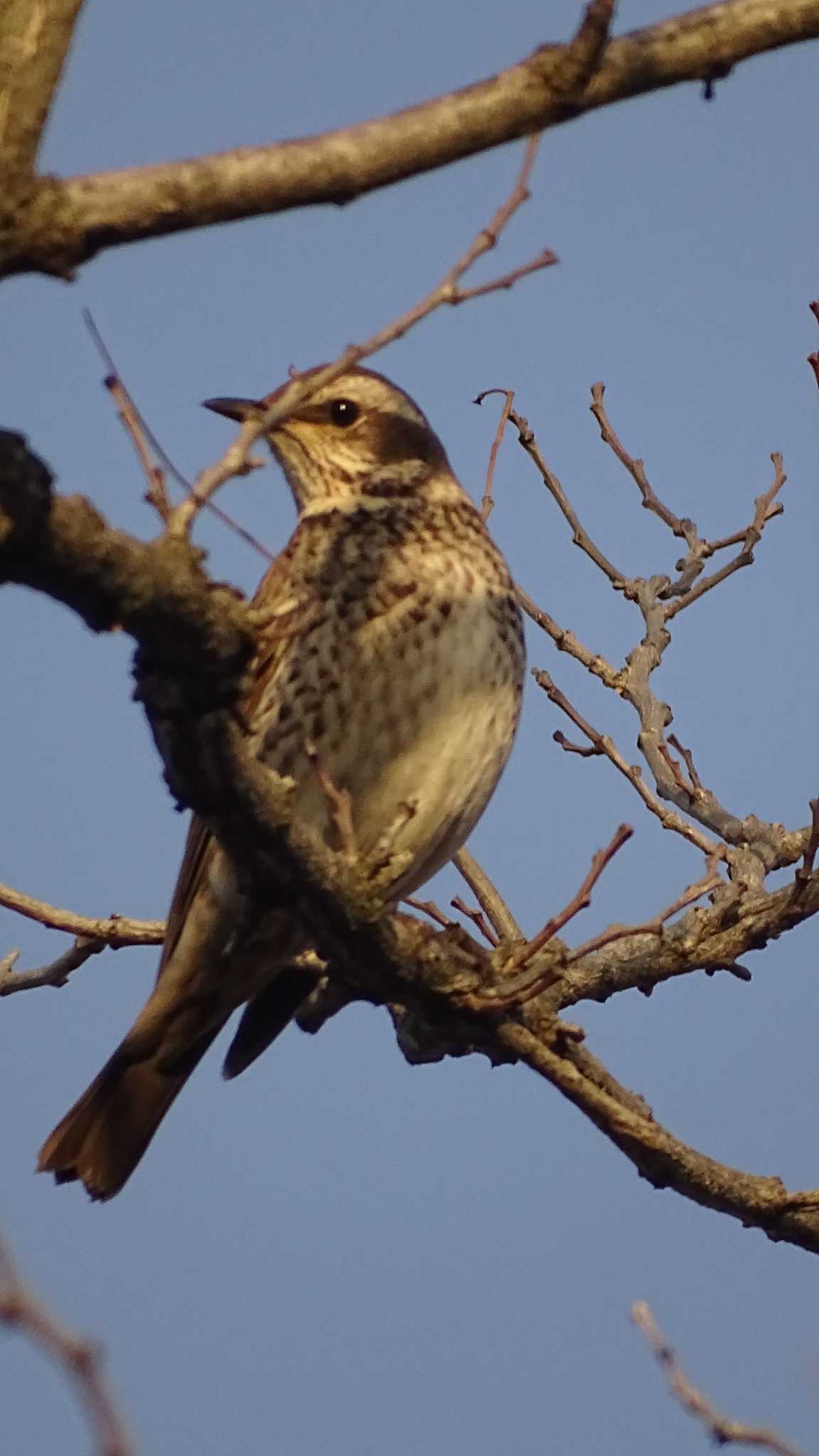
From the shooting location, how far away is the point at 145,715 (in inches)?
153

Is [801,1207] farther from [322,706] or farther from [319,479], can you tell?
[319,479]

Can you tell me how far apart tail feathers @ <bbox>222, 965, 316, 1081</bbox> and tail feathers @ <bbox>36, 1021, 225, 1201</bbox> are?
264 mm

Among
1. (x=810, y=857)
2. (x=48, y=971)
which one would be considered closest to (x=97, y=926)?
(x=48, y=971)

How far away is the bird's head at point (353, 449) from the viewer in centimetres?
638

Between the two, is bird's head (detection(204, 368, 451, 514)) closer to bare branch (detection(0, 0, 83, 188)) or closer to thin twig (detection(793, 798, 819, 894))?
thin twig (detection(793, 798, 819, 894))

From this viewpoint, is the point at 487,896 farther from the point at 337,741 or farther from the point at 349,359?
the point at 349,359

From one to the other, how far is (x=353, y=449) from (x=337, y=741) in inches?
58.9

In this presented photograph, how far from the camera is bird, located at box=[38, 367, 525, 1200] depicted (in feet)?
17.7

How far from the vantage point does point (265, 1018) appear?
5.88 meters

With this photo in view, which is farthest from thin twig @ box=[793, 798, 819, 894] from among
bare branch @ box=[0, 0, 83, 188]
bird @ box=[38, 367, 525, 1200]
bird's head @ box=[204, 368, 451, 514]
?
bare branch @ box=[0, 0, 83, 188]

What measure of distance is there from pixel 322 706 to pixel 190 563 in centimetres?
179

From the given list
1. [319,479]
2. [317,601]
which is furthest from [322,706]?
[319,479]

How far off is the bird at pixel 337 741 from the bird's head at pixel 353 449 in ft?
0.43

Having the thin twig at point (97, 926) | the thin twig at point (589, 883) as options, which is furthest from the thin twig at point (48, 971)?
the thin twig at point (589, 883)
